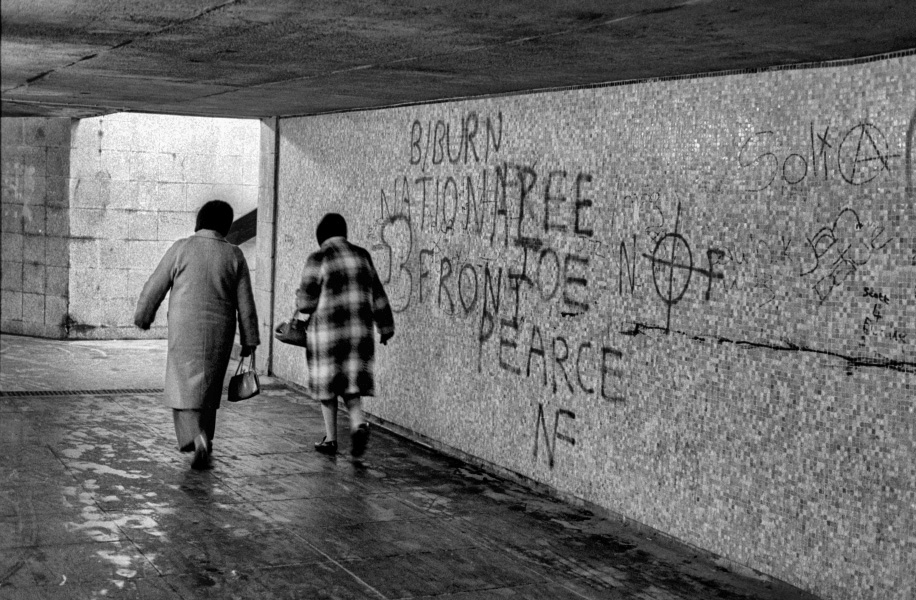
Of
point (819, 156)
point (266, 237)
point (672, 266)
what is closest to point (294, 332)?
point (672, 266)

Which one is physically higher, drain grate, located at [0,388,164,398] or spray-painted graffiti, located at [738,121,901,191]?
spray-painted graffiti, located at [738,121,901,191]

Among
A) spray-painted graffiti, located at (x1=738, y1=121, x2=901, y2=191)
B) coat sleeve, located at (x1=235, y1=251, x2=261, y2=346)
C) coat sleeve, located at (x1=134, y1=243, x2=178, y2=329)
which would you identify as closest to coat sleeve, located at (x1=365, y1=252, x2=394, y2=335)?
coat sleeve, located at (x1=235, y1=251, x2=261, y2=346)

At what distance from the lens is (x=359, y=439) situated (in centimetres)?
756

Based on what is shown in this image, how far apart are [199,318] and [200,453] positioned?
34.6 inches

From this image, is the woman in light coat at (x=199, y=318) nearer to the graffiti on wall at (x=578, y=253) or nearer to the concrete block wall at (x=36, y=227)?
the graffiti on wall at (x=578, y=253)

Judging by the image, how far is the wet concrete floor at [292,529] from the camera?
4996mm

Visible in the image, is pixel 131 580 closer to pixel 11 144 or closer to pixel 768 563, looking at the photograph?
pixel 768 563

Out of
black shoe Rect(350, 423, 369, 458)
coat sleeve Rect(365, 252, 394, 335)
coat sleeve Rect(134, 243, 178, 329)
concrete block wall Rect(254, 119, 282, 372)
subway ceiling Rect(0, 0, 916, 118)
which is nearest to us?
subway ceiling Rect(0, 0, 916, 118)

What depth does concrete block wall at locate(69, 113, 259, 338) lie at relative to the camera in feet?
43.1

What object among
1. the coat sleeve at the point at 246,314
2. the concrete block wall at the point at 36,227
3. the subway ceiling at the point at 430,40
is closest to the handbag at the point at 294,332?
the coat sleeve at the point at 246,314

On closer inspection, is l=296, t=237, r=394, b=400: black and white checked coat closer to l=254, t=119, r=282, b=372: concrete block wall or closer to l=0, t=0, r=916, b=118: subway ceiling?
l=0, t=0, r=916, b=118: subway ceiling

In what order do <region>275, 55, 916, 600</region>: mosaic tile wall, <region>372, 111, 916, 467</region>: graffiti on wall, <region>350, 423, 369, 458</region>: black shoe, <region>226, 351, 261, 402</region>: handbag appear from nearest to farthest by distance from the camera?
<region>275, 55, 916, 600</region>: mosaic tile wall, <region>372, 111, 916, 467</region>: graffiti on wall, <region>226, 351, 261, 402</region>: handbag, <region>350, 423, 369, 458</region>: black shoe

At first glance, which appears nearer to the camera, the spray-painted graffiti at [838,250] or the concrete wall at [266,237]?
the spray-painted graffiti at [838,250]

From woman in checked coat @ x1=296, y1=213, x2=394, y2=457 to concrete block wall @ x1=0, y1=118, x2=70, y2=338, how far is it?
6663mm
